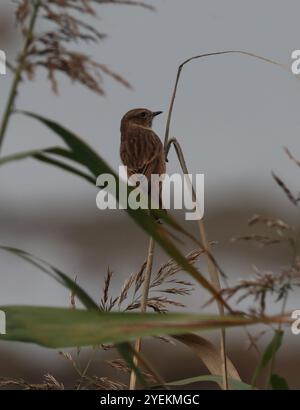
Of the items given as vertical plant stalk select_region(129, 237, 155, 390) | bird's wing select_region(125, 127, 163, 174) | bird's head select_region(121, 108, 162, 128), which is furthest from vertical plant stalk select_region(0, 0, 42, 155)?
bird's head select_region(121, 108, 162, 128)

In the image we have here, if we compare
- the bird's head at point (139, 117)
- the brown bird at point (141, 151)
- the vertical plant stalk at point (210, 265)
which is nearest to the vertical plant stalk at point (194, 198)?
the vertical plant stalk at point (210, 265)

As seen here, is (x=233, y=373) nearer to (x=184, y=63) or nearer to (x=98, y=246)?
(x=184, y=63)

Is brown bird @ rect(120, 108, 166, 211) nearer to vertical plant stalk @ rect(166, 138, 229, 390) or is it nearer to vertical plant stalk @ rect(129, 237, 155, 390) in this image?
vertical plant stalk @ rect(166, 138, 229, 390)

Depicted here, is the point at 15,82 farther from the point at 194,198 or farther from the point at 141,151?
the point at 141,151

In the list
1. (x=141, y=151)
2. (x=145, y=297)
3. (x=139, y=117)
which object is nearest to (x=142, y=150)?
(x=141, y=151)

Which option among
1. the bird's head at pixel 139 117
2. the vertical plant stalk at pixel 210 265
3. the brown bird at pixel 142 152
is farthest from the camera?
the bird's head at pixel 139 117

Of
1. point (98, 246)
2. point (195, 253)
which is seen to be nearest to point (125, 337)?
point (195, 253)

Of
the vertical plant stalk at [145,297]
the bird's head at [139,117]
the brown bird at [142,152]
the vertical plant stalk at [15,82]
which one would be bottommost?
the vertical plant stalk at [145,297]

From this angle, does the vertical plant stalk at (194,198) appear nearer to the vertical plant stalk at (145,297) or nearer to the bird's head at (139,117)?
the vertical plant stalk at (145,297)
